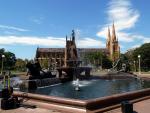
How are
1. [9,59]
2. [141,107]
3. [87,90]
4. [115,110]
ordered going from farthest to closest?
[9,59]
[87,90]
[141,107]
[115,110]

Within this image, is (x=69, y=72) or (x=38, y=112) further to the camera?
(x=69, y=72)

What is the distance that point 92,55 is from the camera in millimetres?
143125

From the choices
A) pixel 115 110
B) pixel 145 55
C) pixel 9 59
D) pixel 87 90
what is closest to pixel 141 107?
pixel 115 110

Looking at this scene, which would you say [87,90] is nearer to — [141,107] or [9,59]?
[141,107]

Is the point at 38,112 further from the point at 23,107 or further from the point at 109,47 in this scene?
the point at 109,47

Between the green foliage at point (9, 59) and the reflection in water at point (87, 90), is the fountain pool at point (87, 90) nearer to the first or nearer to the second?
the reflection in water at point (87, 90)

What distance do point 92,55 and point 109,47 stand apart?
5676cm

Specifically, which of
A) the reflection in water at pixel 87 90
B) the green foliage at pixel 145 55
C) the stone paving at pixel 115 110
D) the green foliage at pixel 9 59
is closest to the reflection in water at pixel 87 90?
the reflection in water at pixel 87 90

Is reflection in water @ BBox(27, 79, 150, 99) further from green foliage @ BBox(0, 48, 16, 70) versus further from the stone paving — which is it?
green foliage @ BBox(0, 48, 16, 70)

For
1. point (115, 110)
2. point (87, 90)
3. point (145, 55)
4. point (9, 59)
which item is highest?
point (145, 55)

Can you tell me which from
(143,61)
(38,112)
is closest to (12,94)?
(38,112)

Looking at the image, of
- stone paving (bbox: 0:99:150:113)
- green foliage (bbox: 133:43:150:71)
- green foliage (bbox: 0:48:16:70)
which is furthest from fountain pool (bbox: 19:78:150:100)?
green foliage (bbox: 0:48:16:70)

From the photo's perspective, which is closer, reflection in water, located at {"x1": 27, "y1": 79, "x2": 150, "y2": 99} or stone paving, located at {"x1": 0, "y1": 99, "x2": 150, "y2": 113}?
stone paving, located at {"x1": 0, "y1": 99, "x2": 150, "y2": 113}

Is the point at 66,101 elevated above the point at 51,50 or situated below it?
below
